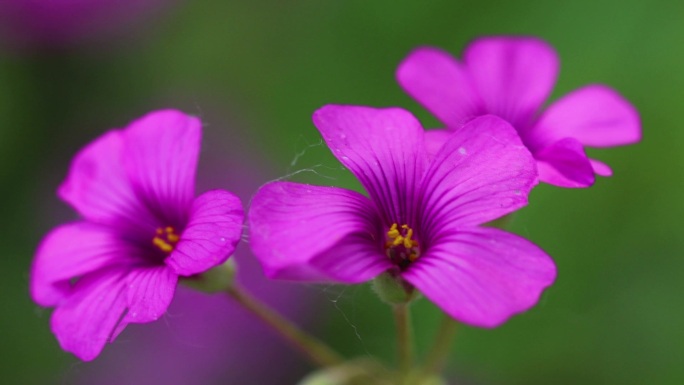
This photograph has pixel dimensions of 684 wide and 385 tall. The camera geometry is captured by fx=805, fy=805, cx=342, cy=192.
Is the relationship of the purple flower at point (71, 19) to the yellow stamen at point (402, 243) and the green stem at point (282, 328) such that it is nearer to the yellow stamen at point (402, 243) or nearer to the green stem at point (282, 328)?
the green stem at point (282, 328)

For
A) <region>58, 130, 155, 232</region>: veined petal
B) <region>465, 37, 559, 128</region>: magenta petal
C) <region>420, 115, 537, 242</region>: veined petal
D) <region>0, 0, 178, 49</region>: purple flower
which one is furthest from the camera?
<region>0, 0, 178, 49</region>: purple flower

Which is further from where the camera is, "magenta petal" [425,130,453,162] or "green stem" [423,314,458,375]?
"green stem" [423,314,458,375]

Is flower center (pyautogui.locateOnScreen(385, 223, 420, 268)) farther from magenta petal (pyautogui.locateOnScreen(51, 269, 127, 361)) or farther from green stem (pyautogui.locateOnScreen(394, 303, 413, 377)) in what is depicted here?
magenta petal (pyautogui.locateOnScreen(51, 269, 127, 361))

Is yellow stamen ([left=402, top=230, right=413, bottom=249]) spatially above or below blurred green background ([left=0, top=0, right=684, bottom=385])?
above

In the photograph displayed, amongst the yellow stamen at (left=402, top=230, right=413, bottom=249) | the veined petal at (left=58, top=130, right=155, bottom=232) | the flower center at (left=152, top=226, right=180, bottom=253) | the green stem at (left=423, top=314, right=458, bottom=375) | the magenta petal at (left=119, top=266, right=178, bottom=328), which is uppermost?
the veined petal at (left=58, top=130, right=155, bottom=232)

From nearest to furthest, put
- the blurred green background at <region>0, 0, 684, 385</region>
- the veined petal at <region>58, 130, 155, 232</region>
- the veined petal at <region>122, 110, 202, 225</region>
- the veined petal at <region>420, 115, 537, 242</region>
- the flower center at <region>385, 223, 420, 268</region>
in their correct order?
1. the veined petal at <region>420, 115, 537, 242</region>
2. the flower center at <region>385, 223, 420, 268</region>
3. the veined petal at <region>122, 110, 202, 225</region>
4. the veined petal at <region>58, 130, 155, 232</region>
5. the blurred green background at <region>0, 0, 684, 385</region>

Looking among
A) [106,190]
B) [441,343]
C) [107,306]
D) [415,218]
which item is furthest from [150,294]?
[441,343]

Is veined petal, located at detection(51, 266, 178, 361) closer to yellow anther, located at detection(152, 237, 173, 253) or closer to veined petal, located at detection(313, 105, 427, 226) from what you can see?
yellow anther, located at detection(152, 237, 173, 253)

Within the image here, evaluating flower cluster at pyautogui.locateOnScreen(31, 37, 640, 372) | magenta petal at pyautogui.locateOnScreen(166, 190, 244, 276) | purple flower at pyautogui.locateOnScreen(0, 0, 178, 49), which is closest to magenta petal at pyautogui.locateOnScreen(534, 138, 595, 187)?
flower cluster at pyautogui.locateOnScreen(31, 37, 640, 372)
